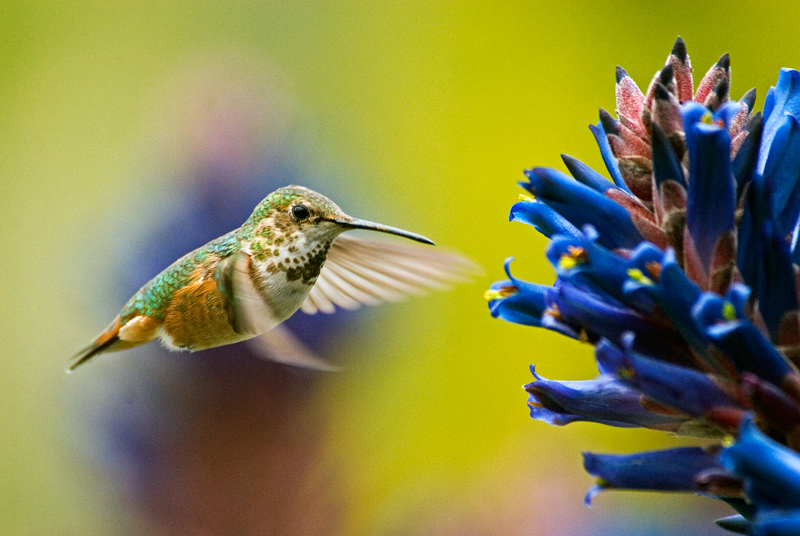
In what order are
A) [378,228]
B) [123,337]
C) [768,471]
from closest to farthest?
[768,471] → [378,228] → [123,337]

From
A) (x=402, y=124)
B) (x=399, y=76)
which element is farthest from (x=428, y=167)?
(x=399, y=76)

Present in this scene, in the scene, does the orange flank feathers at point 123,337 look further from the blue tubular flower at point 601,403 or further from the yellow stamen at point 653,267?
the yellow stamen at point 653,267

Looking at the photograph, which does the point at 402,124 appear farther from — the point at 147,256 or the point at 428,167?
the point at 147,256

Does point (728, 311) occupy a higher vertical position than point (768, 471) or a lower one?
higher

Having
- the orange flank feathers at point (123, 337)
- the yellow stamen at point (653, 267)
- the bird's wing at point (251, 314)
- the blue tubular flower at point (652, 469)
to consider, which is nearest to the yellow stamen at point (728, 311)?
the yellow stamen at point (653, 267)

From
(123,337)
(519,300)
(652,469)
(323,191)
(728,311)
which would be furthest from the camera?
(323,191)

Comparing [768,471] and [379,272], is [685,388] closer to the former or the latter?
[768,471]

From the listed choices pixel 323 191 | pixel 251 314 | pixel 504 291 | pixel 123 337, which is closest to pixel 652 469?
A: pixel 504 291
